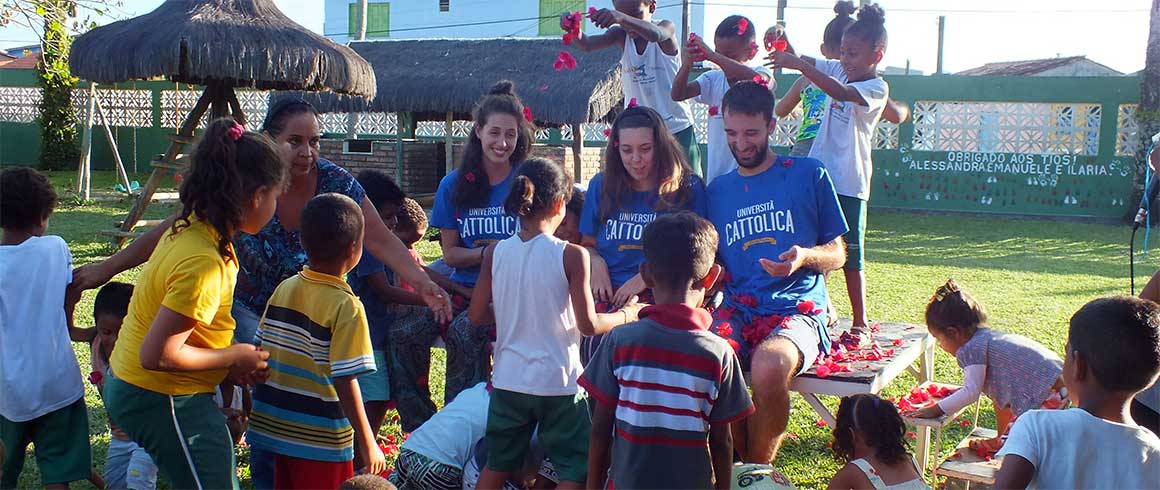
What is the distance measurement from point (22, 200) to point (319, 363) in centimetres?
143

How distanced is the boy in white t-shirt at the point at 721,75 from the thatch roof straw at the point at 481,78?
965 cm

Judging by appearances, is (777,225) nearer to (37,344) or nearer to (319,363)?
(319,363)

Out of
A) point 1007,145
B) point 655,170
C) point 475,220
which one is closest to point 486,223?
point 475,220

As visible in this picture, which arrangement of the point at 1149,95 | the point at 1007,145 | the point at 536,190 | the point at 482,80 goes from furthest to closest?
the point at 1007,145
the point at 482,80
the point at 1149,95
the point at 536,190

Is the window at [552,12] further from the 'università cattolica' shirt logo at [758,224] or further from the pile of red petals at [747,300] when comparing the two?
the pile of red petals at [747,300]

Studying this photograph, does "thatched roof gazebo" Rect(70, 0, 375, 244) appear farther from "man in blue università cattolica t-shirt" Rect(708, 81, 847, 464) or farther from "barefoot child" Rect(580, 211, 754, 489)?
"barefoot child" Rect(580, 211, 754, 489)

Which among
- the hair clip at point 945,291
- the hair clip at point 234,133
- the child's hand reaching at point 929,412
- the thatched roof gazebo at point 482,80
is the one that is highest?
the thatched roof gazebo at point 482,80

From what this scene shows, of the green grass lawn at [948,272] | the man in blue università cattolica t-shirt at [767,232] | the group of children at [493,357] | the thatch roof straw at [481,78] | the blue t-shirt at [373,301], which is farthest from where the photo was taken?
the thatch roof straw at [481,78]

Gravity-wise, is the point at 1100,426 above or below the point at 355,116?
below

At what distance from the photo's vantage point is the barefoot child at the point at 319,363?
325cm

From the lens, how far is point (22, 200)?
3.74m

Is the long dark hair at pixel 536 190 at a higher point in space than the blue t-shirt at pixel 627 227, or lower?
higher

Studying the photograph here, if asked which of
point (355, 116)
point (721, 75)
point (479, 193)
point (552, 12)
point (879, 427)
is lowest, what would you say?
point (879, 427)

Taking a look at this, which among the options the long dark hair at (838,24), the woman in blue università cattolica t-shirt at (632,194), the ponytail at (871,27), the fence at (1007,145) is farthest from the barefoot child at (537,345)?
the fence at (1007,145)
